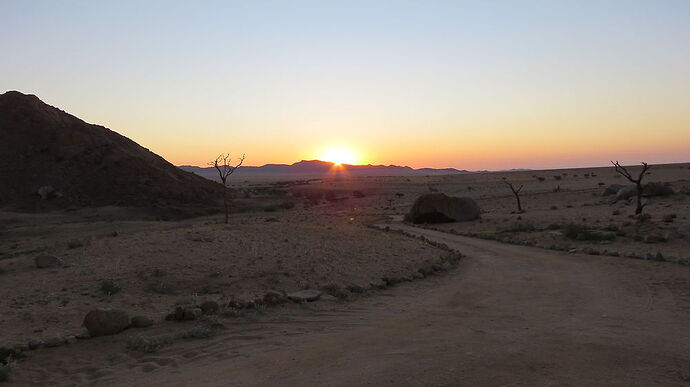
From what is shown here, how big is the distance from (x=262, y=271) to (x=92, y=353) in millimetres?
5730

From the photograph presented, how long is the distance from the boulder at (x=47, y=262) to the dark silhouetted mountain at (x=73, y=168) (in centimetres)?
2973

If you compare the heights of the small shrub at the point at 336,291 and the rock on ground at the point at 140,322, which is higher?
the rock on ground at the point at 140,322

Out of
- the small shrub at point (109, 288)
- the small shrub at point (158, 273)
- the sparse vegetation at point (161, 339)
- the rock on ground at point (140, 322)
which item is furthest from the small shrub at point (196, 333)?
the small shrub at point (158, 273)

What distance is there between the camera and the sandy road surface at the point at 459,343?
23.8 ft

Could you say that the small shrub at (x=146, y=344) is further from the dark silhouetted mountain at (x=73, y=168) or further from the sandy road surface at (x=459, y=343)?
the dark silhouetted mountain at (x=73, y=168)

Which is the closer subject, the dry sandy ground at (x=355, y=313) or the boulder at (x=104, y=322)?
the dry sandy ground at (x=355, y=313)

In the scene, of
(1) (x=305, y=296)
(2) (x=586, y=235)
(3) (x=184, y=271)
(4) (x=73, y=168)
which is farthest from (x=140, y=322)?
(4) (x=73, y=168)

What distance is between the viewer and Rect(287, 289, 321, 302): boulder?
11.7 meters

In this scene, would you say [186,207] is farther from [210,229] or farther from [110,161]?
[210,229]

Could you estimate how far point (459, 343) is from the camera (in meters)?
8.62

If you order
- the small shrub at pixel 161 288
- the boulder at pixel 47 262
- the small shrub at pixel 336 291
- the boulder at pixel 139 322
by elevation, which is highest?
the boulder at pixel 47 262

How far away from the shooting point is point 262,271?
13844 millimetres

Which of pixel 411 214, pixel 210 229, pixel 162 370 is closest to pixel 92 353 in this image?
pixel 162 370

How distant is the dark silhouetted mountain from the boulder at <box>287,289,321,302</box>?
112ft
